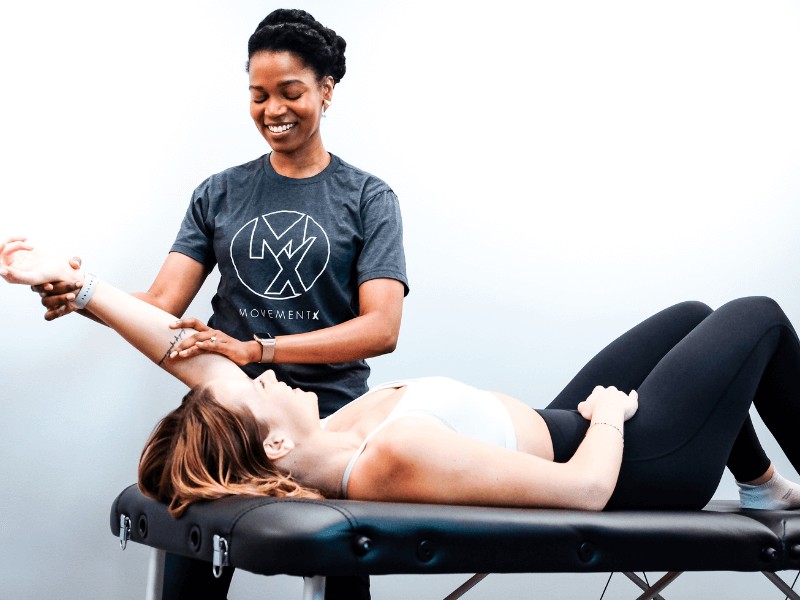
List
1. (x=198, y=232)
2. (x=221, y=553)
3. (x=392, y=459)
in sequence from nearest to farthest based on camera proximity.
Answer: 1. (x=221, y=553)
2. (x=392, y=459)
3. (x=198, y=232)

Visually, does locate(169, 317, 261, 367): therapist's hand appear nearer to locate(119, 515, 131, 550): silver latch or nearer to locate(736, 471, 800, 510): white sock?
locate(119, 515, 131, 550): silver latch

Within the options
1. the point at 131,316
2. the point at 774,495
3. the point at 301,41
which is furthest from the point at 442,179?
the point at 774,495

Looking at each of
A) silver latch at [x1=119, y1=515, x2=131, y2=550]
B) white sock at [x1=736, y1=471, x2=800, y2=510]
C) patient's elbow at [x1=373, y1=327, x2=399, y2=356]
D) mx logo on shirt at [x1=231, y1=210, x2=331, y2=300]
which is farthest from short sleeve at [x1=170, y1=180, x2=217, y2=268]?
white sock at [x1=736, y1=471, x2=800, y2=510]

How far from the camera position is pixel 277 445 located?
Result: 5.10 ft

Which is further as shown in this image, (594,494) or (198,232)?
(198,232)

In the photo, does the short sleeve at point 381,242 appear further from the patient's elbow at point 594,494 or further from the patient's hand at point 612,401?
the patient's elbow at point 594,494

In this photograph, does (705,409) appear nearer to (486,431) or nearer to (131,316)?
(486,431)

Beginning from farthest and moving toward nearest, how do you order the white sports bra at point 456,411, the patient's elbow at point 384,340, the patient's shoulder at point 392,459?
1. the patient's elbow at point 384,340
2. the white sports bra at point 456,411
3. the patient's shoulder at point 392,459

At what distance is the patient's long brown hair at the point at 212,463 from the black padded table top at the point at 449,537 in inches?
1.4

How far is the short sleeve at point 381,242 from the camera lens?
201 cm

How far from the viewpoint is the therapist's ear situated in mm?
1539

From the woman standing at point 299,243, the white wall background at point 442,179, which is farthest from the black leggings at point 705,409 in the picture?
the white wall background at point 442,179

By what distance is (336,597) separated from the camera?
1.83 meters

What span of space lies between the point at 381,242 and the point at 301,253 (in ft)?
0.54
